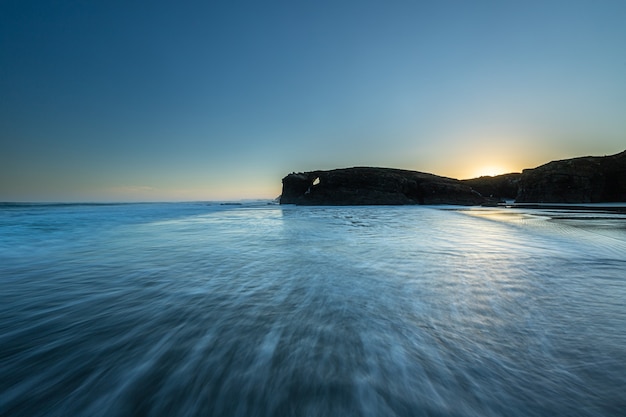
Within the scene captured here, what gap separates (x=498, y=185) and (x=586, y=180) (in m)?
37.8

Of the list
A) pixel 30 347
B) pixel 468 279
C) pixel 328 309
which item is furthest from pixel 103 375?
pixel 468 279

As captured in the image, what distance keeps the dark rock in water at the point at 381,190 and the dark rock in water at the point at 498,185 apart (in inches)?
990

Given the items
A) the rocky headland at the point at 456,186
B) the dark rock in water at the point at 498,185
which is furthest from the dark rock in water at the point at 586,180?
the dark rock in water at the point at 498,185

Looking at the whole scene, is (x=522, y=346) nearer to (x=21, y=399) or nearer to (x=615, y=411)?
(x=615, y=411)

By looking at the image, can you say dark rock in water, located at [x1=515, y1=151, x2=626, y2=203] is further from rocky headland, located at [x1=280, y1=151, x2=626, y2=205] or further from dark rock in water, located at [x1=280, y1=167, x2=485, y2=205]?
dark rock in water, located at [x1=280, y1=167, x2=485, y2=205]

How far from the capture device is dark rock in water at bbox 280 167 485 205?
43.4m

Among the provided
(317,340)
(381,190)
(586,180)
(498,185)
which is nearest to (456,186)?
(381,190)

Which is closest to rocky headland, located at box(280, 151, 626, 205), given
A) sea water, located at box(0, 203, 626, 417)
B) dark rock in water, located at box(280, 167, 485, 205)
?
dark rock in water, located at box(280, 167, 485, 205)

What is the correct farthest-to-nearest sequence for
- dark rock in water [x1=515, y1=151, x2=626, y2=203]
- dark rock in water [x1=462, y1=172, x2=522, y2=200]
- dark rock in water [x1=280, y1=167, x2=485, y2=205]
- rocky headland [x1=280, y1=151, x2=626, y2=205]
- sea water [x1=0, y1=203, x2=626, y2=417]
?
dark rock in water [x1=462, y1=172, x2=522, y2=200]
dark rock in water [x1=280, y1=167, x2=485, y2=205]
rocky headland [x1=280, y1=151, x2=626, y2=205]
dark rock in water [x1=515, y1=151, x2=626, y2=203]
sea water [x1=0, y1=203, x2=626, y2=417]

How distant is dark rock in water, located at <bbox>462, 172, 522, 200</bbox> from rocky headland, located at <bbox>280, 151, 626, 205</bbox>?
218 millimetres

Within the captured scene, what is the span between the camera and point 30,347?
74.2 inches

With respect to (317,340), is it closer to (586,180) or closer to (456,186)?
(586,180)

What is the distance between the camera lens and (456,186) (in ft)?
145

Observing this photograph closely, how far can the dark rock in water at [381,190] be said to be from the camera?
1708 inches
